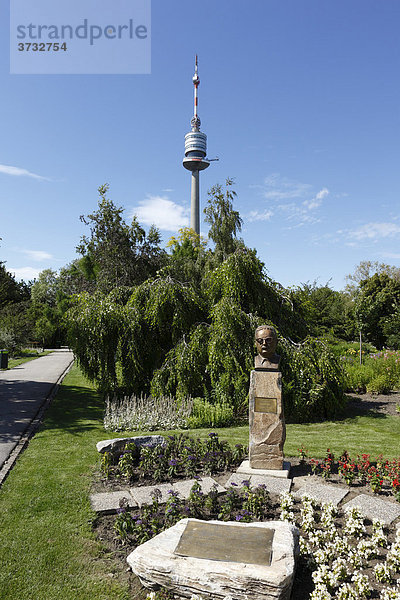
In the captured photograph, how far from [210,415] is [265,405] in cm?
321

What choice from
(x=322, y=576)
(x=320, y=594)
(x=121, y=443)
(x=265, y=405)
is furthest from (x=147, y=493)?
(x=320, y=594)

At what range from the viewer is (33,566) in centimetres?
335

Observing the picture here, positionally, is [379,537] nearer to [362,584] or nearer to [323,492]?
[362,584]

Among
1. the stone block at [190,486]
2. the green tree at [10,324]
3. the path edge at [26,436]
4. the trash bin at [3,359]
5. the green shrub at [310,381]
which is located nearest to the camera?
the stone block at [190,486]

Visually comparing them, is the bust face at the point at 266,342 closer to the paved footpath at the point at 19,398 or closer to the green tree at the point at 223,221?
the paved footpath at the point at 19,398

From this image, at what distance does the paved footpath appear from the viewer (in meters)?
7.33

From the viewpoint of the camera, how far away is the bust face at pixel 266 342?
5.49m

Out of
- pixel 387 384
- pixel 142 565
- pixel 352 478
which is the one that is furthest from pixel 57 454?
pixel 387 384

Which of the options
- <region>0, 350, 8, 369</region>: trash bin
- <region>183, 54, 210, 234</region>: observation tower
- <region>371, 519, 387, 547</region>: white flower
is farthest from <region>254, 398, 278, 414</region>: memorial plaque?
<region>183, 54, 210, 234</region>: observation tower

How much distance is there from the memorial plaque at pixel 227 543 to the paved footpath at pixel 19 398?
153 inches

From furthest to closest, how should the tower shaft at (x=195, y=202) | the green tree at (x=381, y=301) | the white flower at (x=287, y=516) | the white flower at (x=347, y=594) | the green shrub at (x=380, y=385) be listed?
the tower shaft at (x=195, y=202), the green tree at (x=381, y=301), the green shrub at (x=380, y=385), the white flower at (x=287, y=516), the white flower at (x=347, y=594)

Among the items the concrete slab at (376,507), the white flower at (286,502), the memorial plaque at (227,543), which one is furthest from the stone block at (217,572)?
the concrete slab at (376,507)

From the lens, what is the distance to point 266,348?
5.49 metres

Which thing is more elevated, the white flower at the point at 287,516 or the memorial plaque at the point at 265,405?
the memorial plaque at the point at 265,405
